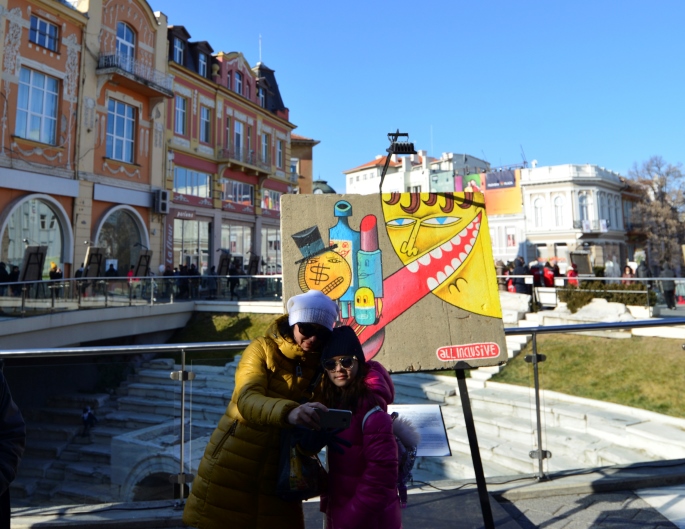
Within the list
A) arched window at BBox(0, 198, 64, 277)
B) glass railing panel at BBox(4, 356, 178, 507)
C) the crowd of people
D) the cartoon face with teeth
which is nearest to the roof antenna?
the cartoon face with teeth

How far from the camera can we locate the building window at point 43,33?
61.2 feet

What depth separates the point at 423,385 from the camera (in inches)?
171

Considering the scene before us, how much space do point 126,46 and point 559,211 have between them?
38.8m

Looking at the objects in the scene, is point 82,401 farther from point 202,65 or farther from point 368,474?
point 202,65

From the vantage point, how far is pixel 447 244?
3234mm

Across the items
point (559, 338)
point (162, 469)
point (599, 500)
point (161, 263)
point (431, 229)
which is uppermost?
point (161, 263)

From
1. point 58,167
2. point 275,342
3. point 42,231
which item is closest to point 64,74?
point 58,167

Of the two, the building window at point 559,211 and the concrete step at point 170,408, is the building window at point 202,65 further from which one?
the building window at point 559,211

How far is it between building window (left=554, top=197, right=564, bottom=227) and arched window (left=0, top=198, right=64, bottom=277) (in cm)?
4125

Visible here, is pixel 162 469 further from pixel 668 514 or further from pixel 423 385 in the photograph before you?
pixel 668 514

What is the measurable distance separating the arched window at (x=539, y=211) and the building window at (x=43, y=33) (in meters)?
40.9

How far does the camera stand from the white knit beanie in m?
1.99

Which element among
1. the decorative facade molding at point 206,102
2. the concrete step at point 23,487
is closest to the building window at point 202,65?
the decorative facade molding at point 206,102

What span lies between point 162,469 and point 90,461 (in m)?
0.52
